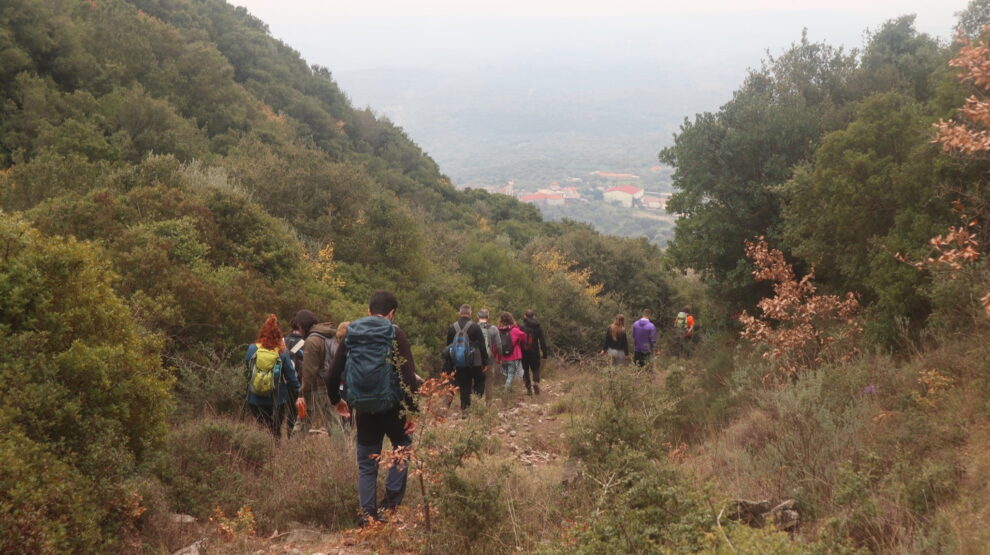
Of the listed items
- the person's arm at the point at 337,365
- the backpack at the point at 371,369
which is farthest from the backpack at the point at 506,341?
the backpack at the point at 371,369

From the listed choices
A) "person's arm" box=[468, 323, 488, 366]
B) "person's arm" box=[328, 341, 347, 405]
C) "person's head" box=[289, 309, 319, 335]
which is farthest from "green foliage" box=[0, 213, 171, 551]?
"person's arm" box=[468, 323, 488, 366]

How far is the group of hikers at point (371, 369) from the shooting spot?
5.10m

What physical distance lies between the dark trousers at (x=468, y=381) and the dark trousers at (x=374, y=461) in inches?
187

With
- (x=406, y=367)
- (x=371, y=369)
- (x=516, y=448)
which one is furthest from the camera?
(x=516, y=448)

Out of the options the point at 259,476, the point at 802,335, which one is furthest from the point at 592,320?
the point at 259,476

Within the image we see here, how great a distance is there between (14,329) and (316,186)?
679 inches

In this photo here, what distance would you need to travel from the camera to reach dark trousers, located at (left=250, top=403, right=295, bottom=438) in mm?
7258

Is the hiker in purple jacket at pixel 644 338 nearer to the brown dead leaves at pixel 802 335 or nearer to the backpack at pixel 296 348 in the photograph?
the brown dead leaves at pixel 802 335

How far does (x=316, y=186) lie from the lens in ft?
70.8

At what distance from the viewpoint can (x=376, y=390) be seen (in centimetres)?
505

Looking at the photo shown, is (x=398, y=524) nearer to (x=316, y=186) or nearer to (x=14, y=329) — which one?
(x=14, y=329)

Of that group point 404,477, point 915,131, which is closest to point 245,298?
point 404,477

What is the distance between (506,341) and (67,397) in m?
8.20

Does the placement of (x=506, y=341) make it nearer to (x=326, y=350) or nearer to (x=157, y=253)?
(x=326, y=350)
